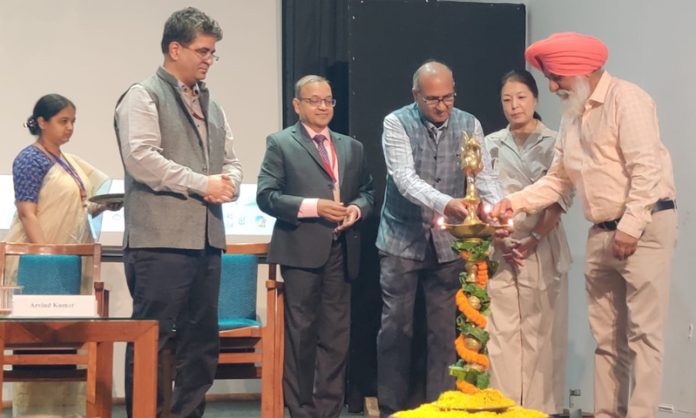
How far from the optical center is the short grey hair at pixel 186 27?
3.48m

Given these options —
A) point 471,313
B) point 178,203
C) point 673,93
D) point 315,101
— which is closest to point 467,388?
point 471,313

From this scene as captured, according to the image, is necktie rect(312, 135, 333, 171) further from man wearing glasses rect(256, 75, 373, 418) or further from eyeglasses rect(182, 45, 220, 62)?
eyeglasses rect(182, 45, 220, 62)

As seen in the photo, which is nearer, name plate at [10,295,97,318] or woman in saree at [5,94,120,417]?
name plate at [10,295,97,318]

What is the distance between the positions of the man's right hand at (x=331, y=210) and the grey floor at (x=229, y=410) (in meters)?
1.32

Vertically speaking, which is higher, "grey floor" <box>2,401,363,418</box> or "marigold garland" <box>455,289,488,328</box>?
"marigold garland" <box>455,289,488,328</box>

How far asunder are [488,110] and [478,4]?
1.81 ft

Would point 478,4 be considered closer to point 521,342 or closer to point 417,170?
point 417,170

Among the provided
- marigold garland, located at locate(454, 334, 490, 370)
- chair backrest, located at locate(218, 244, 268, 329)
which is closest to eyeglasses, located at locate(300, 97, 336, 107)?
chair backrest, located at locate(218, 244, 268, 329)

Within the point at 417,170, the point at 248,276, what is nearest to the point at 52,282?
the point at 248,276

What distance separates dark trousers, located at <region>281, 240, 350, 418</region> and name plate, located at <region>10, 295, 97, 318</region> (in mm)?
1505

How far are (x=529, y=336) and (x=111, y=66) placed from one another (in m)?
2.75

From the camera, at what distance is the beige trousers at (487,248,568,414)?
4.10 m

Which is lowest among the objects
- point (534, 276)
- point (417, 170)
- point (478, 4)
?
point (534, 276)

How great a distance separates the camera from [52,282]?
4.59 m
